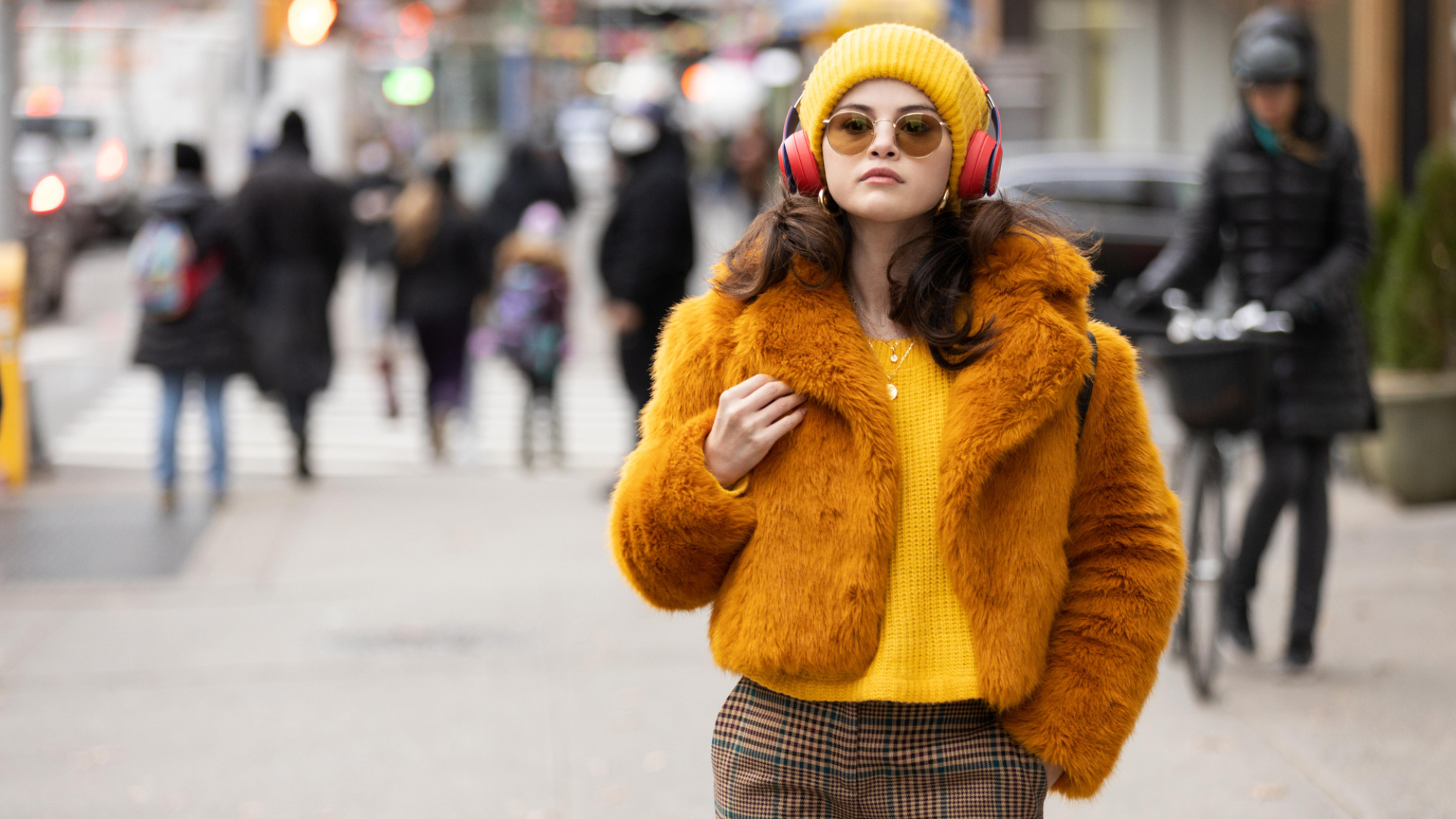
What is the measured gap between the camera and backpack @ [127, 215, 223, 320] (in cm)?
899

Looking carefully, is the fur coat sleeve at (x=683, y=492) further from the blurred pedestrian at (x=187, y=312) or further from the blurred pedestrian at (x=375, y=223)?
the blurred pedestrian at (x=375, y=223)

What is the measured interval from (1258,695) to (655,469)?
3.70 m

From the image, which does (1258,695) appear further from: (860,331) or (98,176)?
(98,176)

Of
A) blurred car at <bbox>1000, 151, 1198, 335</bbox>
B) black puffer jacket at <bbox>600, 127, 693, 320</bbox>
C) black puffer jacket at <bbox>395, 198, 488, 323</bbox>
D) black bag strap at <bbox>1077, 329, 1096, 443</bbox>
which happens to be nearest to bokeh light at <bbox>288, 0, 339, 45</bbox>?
black puffer jacket at <bbox>395, 198, 488, 323</bbox>

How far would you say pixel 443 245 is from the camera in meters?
11.2

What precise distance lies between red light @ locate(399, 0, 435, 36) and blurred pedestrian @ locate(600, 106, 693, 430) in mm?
39065

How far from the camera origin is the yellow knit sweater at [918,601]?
7.13ft

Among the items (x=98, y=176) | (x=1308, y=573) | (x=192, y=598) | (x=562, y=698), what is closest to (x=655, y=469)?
(x=562, y=698)

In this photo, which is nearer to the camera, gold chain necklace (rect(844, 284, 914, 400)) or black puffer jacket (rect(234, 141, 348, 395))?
gold chain necklace (rect(844, 284, 914, 400))

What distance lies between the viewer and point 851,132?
223cm

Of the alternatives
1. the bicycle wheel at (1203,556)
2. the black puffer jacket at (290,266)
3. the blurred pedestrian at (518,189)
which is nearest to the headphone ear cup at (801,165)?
the bicycle wheel at (1203,556)

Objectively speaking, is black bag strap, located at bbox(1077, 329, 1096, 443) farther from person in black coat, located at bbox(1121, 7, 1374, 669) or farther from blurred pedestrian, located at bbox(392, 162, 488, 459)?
blurred pedestrian, located at bbox(392, 162, 488, 459)

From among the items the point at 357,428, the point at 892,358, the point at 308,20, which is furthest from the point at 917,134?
the point at 308,20

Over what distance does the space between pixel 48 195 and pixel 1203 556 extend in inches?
706
